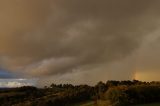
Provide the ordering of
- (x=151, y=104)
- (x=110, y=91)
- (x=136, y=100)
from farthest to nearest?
(x=110, y=91) → (x=136, y=100) → (x=151, y=104)

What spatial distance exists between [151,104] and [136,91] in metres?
22.0

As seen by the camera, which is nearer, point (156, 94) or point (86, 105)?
point (156, 94)

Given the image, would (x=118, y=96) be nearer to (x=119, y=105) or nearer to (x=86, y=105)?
(x=119, y=105)

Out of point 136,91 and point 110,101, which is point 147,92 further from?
point 110,101

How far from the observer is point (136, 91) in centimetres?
19338

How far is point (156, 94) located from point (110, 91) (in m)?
25.9

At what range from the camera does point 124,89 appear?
199 metres

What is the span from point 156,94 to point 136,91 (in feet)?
39.5

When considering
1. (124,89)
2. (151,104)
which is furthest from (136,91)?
(151,104)

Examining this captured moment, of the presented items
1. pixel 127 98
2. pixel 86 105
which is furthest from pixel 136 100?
pixel 86 105

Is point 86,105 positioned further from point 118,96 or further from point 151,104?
point 151,104

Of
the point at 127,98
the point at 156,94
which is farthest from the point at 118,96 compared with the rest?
the point at 156,94

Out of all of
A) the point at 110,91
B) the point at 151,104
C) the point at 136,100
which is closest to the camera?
the point at 151,104

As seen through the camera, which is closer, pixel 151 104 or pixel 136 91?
pixel 151 104
